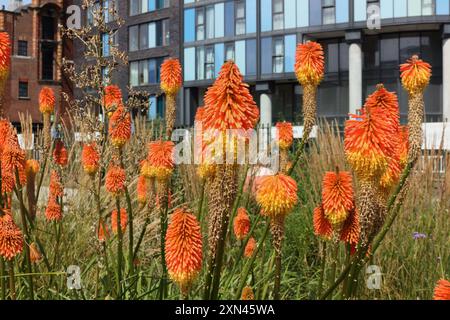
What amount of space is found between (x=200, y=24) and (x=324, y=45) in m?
8.99

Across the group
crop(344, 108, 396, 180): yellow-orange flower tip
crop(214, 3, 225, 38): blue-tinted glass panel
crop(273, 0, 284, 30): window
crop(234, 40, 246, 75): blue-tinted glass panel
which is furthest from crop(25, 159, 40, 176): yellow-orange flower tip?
crop(214, 3, 225, 38): blue-tinted glass panel

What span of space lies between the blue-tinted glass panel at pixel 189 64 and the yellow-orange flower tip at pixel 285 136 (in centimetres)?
3509

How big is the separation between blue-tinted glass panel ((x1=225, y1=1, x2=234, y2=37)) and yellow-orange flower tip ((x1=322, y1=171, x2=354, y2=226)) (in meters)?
34.8

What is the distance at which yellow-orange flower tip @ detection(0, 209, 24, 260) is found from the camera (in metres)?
2.50

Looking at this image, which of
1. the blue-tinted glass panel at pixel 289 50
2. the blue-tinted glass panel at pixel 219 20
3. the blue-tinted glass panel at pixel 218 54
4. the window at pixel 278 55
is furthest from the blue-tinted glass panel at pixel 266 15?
the blue-tinted glass panel at pixel 218 54

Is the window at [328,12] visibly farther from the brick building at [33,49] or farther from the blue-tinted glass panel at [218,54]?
the brick building at [33,49]

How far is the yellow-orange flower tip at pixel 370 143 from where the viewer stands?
208 cm

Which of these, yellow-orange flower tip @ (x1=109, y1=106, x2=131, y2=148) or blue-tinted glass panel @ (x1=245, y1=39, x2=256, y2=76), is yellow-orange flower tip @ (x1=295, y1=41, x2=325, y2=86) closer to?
yellow-orange flower tip @ (x1=109, y1=106, x2=131, y2=148)

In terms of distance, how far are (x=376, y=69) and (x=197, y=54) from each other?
38.9 feet

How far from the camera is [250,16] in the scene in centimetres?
3575

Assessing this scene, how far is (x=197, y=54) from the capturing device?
125 ft

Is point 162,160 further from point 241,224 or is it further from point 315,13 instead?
point 315,13
